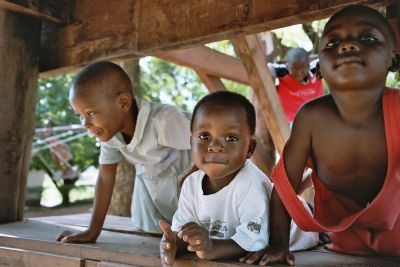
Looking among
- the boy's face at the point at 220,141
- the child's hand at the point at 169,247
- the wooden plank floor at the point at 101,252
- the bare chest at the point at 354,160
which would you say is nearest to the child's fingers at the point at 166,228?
the child's hand at the point at 169,247

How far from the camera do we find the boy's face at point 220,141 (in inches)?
70.2

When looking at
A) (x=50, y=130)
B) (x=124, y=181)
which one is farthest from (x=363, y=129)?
(x=50, y=130)

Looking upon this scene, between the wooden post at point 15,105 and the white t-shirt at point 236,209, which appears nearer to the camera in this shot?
the white t-shirt at point 236,209

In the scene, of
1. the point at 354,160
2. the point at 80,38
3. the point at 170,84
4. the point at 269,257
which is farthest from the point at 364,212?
the point at 170,84

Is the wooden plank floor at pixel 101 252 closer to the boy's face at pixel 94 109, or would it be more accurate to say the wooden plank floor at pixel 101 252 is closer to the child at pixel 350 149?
the child at pixel 350 149

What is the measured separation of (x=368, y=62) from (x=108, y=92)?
125 centimetres

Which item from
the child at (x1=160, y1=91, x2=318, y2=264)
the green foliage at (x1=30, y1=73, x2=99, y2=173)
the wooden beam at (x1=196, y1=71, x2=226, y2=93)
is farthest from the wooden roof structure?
the green foliage at (x1=30, y1=73, x2=99, y2=173)

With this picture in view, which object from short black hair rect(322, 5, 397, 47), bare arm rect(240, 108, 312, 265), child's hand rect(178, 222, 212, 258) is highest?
short black hair rect(322, 5, 397, 47)

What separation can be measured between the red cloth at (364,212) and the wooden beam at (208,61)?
1956mm

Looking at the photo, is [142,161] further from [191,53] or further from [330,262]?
[191,53]

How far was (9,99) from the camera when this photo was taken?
2598 mm

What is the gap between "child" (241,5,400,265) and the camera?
1589 millimetres

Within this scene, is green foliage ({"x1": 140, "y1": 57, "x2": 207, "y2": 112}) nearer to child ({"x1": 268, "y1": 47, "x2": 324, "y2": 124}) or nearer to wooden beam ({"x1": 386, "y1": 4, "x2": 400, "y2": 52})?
child ({"x1": 268, "y1": 47, "x2": 324, "y2": 124})

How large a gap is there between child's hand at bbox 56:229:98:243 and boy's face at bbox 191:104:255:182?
0.66 meters
